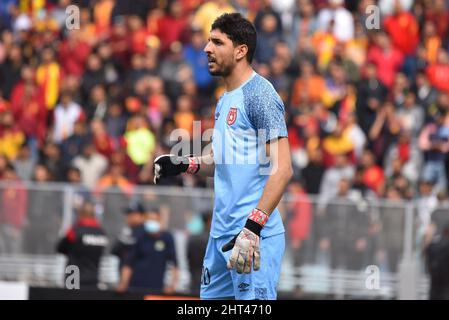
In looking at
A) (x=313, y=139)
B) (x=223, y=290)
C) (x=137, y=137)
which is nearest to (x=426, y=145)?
(x=313, y=139)

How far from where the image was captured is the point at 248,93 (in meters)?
8.36

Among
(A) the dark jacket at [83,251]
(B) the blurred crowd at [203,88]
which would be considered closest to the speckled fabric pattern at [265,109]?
(A) the dark jacket at [83,251]

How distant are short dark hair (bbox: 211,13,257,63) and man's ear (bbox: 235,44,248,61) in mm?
21

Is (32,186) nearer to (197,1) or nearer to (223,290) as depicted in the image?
(197,1)

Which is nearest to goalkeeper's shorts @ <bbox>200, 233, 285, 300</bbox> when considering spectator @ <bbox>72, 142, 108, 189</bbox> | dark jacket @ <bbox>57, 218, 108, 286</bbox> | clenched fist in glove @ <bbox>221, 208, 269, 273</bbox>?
clenched fist in glove @ <bbox>221, 208, 269, 273</bbox>

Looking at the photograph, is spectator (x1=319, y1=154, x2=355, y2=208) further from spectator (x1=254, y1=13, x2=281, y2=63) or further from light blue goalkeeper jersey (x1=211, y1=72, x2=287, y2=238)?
light blue goalkeeper jersey (x1=211, y1=72, x2=287, y2=238)

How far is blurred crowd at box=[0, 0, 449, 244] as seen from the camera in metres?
18.3

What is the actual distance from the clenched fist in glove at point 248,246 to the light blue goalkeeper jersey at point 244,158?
0.94ft

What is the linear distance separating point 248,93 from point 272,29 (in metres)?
→ 12.7

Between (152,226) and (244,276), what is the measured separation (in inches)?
301

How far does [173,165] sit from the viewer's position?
8906 millimetres

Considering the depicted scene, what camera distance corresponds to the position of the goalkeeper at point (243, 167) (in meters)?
8.14

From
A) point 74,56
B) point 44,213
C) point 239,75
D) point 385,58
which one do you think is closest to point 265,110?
point 239,75

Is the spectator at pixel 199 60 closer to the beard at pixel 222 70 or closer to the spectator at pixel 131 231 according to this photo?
the spectator at pixel 131 231
